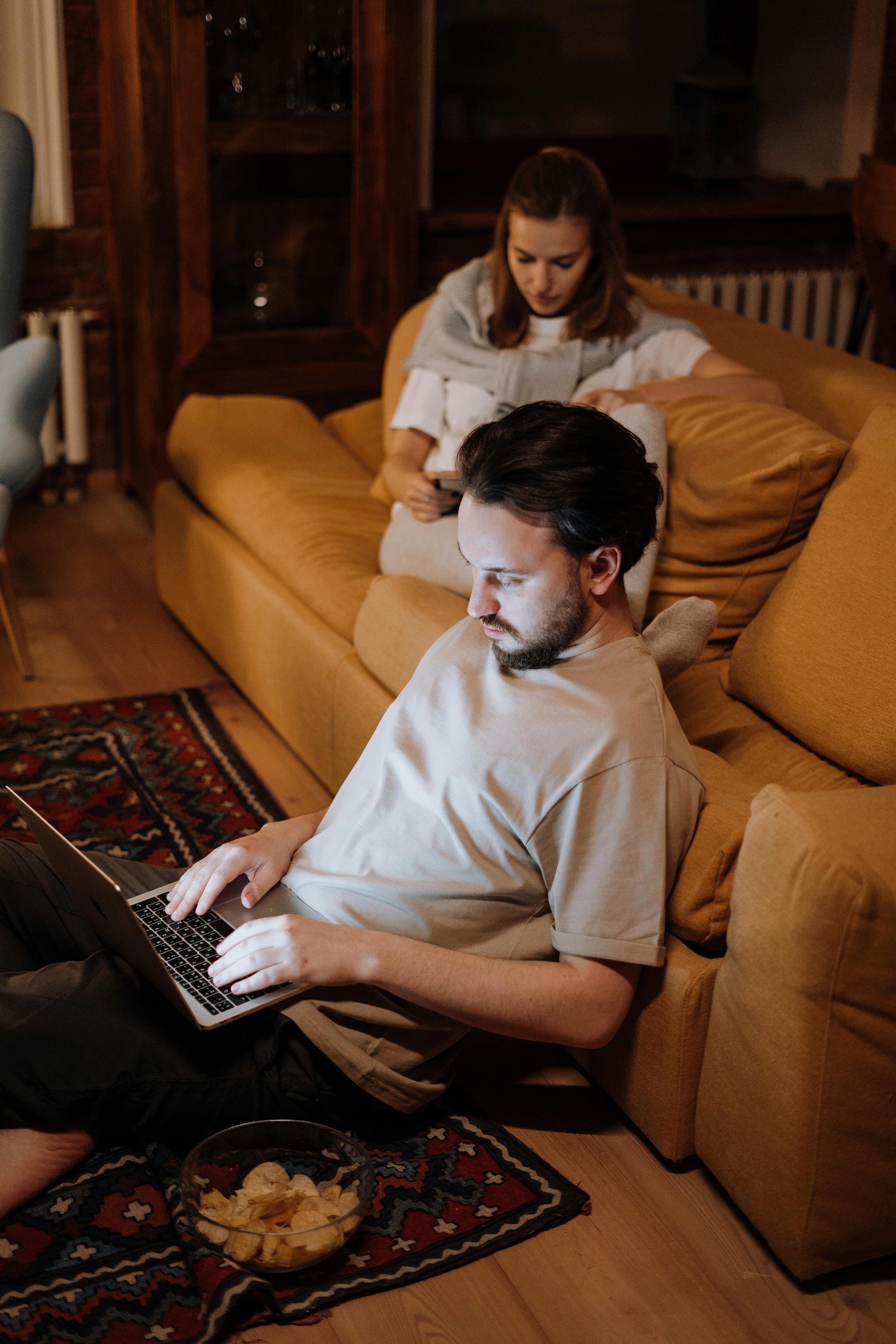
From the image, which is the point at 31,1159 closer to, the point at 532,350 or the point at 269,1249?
the point at 269,1249

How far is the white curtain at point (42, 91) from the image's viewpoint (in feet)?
11.6

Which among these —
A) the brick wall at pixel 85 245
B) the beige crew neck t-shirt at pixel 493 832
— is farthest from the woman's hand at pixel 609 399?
the brick wall at pixel 85 245

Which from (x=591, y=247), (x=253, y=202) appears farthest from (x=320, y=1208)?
(x=253, y=202)

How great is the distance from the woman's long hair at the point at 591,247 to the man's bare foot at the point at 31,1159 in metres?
1.63

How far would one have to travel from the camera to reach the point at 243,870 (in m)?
1.52

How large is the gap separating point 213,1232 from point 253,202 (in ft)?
9.22

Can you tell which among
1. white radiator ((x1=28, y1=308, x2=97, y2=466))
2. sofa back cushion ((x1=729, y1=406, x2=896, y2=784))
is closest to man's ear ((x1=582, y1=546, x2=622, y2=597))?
sofa back cushion ((x1=729, y1=406, x2=896, y2=784))

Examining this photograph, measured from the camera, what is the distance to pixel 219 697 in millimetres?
2801

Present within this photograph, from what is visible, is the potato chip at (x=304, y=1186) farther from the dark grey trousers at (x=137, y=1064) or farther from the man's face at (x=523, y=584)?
the man's face at (x=523, y=584)

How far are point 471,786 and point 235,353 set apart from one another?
8.10 feet

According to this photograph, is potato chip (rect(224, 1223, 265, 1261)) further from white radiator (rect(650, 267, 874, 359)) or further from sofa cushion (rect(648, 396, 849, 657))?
white radiator (rect(650, 267, 874, 359))

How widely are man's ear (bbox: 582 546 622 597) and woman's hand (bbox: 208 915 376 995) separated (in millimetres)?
414

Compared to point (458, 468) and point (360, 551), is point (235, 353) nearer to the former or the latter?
point (360, 551)

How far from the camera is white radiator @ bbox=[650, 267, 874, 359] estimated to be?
4.08 m
